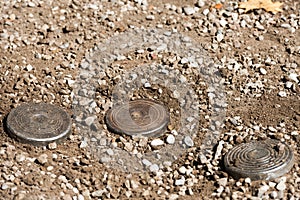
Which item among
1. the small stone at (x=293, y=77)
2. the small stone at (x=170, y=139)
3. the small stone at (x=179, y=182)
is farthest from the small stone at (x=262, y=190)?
the small stone at (x=293, y=77)

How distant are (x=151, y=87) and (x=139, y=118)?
0.46 m

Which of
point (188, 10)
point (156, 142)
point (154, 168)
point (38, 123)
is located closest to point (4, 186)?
point (38, 123)

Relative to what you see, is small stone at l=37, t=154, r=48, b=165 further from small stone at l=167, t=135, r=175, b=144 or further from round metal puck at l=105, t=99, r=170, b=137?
small stone at l=167, t=135, r=175, b=144

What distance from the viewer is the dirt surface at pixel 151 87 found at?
17.5 feet

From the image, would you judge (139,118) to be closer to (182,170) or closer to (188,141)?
(188,141)

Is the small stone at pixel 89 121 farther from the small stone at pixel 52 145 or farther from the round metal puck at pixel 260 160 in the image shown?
the round metal puck at pixel 260 160

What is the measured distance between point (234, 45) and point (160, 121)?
1.37m

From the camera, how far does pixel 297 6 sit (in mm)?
7410

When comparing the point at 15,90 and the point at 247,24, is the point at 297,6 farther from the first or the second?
the point at 15,90

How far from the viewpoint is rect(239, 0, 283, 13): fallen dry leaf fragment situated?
287 inches

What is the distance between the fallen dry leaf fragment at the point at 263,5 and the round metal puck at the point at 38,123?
8.18 ft

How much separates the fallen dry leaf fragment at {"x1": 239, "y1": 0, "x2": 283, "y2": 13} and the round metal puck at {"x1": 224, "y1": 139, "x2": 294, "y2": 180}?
212 cm

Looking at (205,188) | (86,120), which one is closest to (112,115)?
(86,120)

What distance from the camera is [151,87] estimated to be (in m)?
6.34
